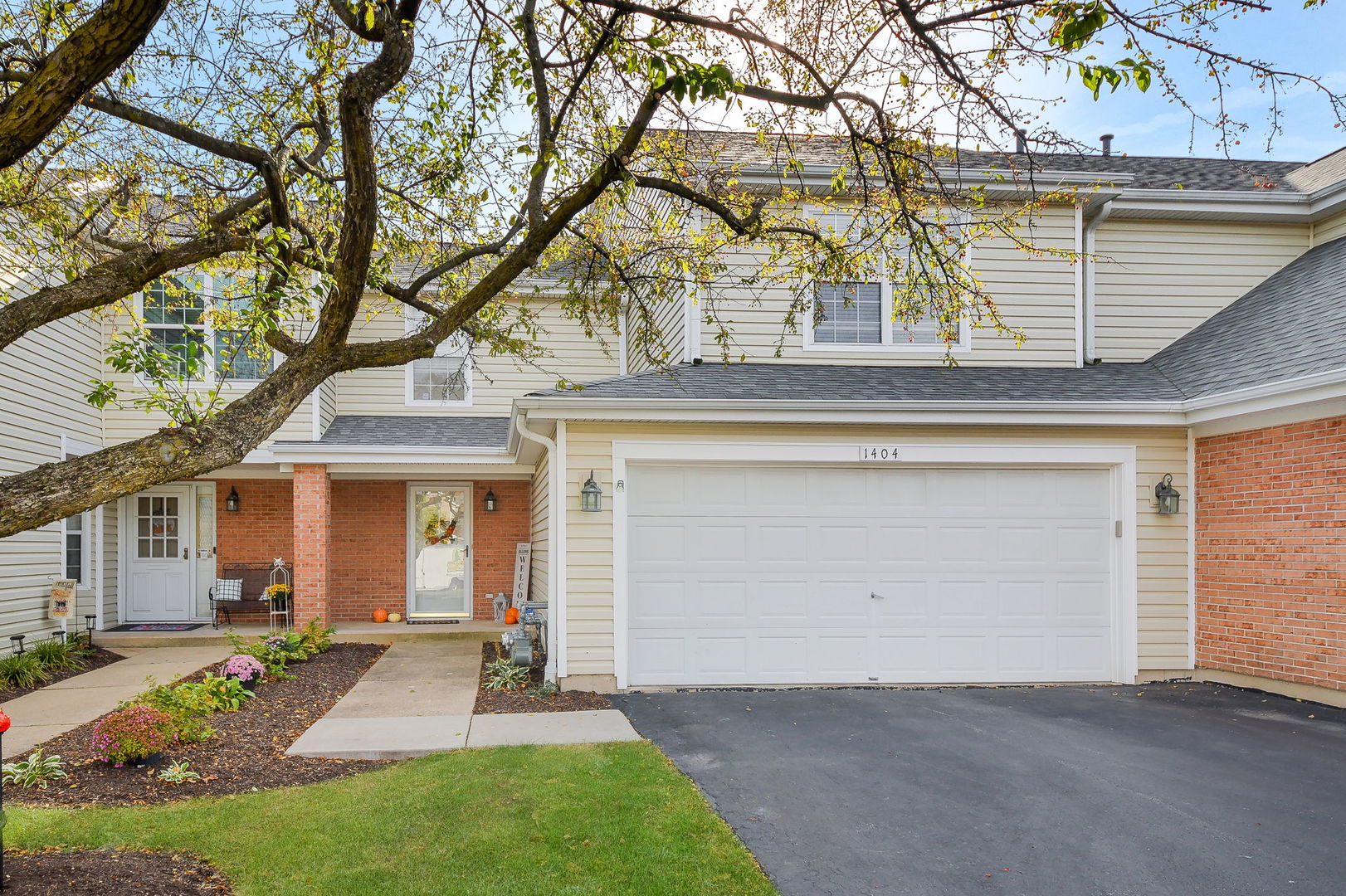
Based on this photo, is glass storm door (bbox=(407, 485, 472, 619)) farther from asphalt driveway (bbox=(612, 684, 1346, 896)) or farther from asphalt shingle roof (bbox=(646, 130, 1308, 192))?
asphalt shingle roof (bbox=(646, 130, 1308, 192))

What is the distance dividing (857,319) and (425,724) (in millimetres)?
6240

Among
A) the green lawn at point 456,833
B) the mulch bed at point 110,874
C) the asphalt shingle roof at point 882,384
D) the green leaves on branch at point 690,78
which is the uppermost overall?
the green leaves on branch at point 690,78

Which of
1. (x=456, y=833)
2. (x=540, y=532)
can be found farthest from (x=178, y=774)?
(x=540, y=532)

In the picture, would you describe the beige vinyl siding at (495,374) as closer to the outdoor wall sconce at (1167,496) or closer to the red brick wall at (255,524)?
the red brick wall at (255,524)

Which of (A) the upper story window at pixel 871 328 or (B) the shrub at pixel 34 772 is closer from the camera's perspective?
(B) the shrub at pixel 34 772

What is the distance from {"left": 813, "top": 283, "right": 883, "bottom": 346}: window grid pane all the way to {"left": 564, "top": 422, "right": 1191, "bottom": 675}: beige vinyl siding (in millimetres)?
1570

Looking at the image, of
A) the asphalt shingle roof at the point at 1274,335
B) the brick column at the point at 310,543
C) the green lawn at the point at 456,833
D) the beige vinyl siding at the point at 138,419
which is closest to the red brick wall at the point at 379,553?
the brick column at the point at 310,543

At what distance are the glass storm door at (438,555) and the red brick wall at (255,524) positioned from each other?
1891mm

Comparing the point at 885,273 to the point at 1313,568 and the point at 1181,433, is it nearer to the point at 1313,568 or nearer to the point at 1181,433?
the point at 1181,433

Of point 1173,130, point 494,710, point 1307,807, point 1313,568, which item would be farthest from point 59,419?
point 1313,568

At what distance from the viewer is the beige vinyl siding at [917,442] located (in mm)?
8062

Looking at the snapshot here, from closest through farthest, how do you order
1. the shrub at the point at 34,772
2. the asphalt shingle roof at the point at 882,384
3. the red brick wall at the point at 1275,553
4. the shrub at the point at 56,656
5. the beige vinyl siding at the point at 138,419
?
1. the shrub at the point at 34,772
2. the red brick wall at the point at 1275,553
3. the asphalt shingle roof at the point at 882,384
4. the shrub at the point at 56,656
5. the beige vinyl siding at the point at 138,419

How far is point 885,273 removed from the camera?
9.29 m

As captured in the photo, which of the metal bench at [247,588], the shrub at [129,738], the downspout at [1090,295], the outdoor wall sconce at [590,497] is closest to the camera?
the shrub at [129,738]
